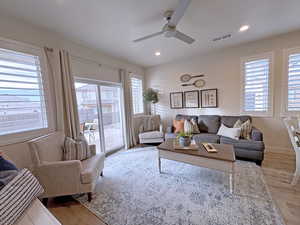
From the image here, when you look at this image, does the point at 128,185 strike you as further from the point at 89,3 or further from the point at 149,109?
the point at 149,109

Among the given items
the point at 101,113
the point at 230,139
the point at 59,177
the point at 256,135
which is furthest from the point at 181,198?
the point at 101,113

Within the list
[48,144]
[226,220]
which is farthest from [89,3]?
[226,220]

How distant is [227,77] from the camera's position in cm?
365

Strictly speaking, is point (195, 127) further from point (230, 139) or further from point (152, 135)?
point (152, 135)

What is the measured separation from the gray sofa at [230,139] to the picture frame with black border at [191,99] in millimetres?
434

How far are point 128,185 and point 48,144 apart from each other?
136 centimetres

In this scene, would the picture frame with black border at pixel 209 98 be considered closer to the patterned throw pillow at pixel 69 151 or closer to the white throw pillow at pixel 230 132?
the white throw pillow at pixel 230 132

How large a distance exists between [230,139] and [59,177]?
10.3 feet

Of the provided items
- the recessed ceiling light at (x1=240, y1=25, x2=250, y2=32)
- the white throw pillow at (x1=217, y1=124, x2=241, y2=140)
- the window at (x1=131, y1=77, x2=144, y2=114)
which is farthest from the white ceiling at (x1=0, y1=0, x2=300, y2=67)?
the white throw pillow at (x1=217, y1=124, x2=241, y2=140)

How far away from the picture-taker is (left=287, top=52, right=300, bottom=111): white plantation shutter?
283 centimetres


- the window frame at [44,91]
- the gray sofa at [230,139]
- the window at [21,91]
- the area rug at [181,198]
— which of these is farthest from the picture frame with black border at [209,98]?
the window at [21,91]

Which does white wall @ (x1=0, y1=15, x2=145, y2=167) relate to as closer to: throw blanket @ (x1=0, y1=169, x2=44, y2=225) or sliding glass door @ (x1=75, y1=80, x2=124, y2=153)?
sliding glass door @ (x1=75, y1=80, x2=124, y2=153)

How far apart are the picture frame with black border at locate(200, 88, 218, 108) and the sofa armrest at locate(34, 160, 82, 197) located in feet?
11.7

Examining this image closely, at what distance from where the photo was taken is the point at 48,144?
196 centimetres
